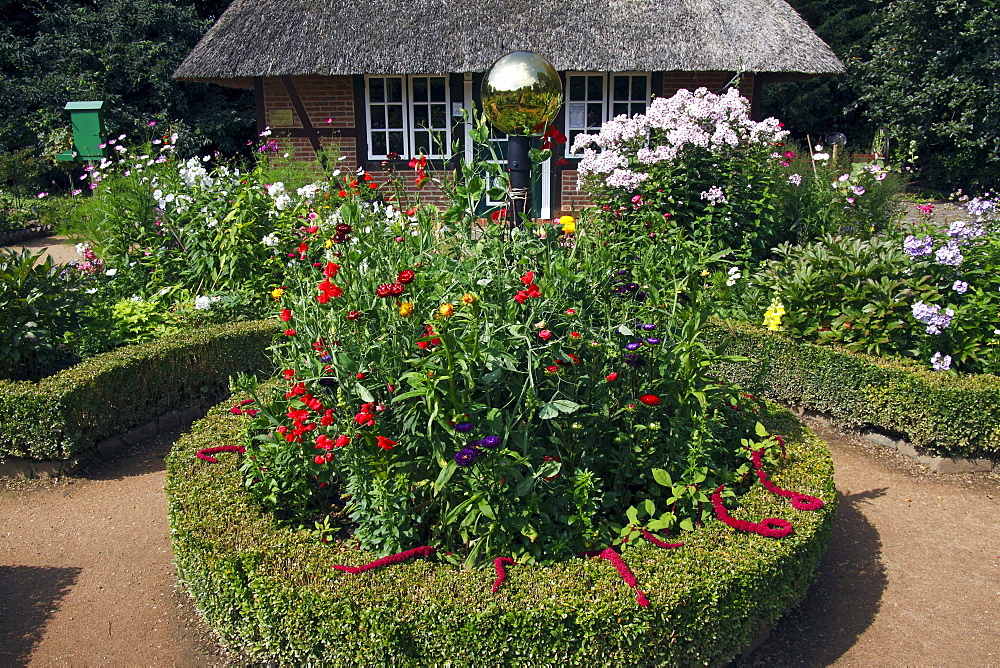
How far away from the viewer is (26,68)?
15219mm

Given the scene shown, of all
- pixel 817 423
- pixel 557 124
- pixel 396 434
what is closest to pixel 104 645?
pixel 396 434

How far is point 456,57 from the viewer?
10.0 meters

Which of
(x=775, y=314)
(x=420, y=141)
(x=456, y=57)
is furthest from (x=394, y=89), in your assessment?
(x=775, y=314)

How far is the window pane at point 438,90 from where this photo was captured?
36.1 feet

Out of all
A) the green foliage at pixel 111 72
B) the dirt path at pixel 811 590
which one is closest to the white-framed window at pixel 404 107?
the green foliage at pixel 111 72

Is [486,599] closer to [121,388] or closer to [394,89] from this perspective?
[121,388]

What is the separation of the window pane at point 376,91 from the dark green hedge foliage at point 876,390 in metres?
7.97

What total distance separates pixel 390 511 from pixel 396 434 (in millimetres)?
273

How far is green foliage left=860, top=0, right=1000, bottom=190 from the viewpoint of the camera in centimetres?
1273

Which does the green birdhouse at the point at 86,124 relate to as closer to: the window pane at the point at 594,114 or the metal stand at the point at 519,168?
the window pane at the point at 594,114

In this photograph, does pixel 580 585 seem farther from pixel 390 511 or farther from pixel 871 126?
pixel 871 126

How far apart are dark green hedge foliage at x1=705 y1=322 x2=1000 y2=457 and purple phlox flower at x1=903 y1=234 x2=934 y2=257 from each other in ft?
2.10

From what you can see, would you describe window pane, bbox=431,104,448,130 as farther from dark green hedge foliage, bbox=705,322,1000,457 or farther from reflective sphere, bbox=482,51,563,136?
reflective sphere, bbox=482,51,563,136

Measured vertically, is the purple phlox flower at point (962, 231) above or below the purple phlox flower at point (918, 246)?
above
